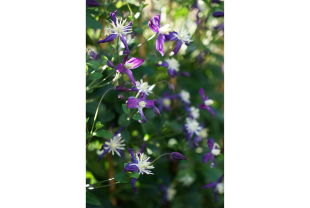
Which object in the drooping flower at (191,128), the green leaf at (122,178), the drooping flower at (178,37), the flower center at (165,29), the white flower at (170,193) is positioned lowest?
the white flower at (170,193)

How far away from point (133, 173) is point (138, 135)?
36 centimetres

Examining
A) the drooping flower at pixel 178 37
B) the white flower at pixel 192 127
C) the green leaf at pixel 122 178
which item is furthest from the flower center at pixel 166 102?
the green leaf at pixel 122 178

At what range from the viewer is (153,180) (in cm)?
96

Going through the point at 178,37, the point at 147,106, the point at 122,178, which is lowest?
the point at 122,178

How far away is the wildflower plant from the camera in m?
0.56

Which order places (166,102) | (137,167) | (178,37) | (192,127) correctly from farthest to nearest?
1. (166,102)
2. (192,127)
3. (178,37)
4. (137,167)

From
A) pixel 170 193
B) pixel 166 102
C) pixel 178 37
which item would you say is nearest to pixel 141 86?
pixel 178 37

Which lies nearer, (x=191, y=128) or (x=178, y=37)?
(x=178, y=37)

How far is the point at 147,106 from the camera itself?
55 centimetres

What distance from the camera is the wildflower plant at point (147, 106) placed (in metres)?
0.56

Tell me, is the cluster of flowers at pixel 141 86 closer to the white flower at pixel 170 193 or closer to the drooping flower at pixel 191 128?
the drooping flower at pixel 191 128

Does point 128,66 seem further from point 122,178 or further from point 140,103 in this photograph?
point 122,178

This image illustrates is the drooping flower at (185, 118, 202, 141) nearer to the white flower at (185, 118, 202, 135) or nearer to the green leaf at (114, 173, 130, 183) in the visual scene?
the white flower at (185, 118, 202, 135)

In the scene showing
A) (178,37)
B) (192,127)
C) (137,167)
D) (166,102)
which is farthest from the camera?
(166,102)
